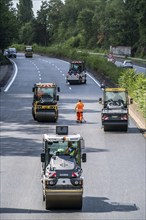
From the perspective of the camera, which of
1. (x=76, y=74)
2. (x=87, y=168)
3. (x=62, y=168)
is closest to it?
(x=62, y=168)

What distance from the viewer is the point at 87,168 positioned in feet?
98.3

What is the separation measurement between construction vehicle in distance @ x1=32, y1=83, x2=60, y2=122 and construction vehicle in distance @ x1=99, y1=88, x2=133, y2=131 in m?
5.30

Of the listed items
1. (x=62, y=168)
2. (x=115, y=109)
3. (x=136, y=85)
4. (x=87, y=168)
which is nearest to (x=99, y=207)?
(x=62, y=168)

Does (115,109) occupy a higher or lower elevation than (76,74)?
higher

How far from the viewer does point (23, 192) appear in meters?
25.1

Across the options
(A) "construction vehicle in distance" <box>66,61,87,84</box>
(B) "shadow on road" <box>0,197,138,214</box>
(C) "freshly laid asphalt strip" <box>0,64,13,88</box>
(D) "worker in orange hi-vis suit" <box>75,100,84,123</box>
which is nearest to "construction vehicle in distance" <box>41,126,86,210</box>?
(B) "shadow on road" <box>0,197,138,214</box>

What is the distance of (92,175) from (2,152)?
7.96 meters

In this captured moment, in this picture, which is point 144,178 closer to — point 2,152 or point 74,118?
point 2,152

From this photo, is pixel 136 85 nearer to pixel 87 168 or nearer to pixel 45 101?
pixel 45 101

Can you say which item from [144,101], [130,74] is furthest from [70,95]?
[144,101]

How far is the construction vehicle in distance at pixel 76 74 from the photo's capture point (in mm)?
76375

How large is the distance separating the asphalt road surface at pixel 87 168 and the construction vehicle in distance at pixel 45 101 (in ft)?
2.44

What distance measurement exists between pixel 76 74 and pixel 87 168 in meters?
46.8

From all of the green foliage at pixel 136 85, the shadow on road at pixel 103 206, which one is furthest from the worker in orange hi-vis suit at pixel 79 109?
the shadow on road at pixel 103 206
